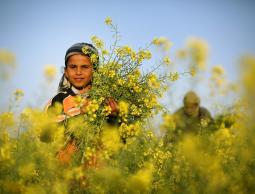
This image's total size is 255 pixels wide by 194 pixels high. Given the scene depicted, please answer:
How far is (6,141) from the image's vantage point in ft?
11.4

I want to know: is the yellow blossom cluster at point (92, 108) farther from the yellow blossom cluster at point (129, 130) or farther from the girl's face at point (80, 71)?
the girl's face at point (80, 71)

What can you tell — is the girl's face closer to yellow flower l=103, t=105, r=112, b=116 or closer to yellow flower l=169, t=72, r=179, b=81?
yellow flower l=103, t=105, r=112, b=116

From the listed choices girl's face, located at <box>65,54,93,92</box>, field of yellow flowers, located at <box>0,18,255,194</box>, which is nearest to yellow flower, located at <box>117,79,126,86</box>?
field of yellow flowers, located at <box>0,18,255,194</box>

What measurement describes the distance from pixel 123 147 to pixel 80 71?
1.10 meters

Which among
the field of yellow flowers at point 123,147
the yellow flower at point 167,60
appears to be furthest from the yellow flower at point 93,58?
the yellow flower at point 167,60

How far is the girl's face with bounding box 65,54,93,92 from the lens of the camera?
430 centimetres

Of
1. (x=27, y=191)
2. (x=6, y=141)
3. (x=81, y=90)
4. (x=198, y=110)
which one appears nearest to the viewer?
(x=27, y=191)

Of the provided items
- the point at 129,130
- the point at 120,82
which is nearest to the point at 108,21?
the point at 120,82

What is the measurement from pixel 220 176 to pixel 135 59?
1.46 m

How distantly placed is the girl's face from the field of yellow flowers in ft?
1.06

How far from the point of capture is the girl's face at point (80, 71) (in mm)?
4305

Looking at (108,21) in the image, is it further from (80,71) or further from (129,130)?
(129,130)

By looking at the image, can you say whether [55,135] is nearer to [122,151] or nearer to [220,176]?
[122,151]

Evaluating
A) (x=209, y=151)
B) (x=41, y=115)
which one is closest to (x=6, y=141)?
(x=41, y=115)
